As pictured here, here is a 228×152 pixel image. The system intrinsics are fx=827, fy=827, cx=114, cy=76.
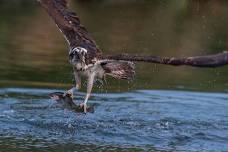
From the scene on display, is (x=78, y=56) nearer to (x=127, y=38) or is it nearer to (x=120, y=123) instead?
(x=120, y=123)

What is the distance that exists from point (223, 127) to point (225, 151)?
149 centimetres

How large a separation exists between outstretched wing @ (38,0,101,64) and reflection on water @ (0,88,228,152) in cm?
118

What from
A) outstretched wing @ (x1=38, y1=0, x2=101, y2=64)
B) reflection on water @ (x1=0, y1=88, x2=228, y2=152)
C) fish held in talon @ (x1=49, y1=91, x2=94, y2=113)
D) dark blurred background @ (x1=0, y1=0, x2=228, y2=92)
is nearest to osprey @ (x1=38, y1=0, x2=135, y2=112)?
outstretched wing @ (x1=38, y1=0, x2=101, y2=64)

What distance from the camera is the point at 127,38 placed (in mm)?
22938

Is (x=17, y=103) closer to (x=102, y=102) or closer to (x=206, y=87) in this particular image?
(x=102, y=102)

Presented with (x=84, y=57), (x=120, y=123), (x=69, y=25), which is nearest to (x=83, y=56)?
(x=84, y=57)

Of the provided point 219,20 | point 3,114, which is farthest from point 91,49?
point 219,20

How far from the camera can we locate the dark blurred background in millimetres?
15523

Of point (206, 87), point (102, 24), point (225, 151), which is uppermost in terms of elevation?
point (102, 24)

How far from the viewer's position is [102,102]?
43.8 feet

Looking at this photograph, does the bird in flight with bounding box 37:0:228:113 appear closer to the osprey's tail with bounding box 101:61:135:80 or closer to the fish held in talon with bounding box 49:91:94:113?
the osprey's tail with bounding box 101:61:135:80

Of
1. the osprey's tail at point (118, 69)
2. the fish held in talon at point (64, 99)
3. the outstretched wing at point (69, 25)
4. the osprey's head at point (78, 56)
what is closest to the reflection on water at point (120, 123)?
the fish held in talon at point (64, 99)

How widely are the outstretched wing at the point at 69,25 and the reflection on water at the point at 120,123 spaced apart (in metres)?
1.18

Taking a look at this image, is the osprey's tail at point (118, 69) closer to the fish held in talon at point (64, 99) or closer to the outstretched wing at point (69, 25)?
the outstretched wing at point (69, 25)
